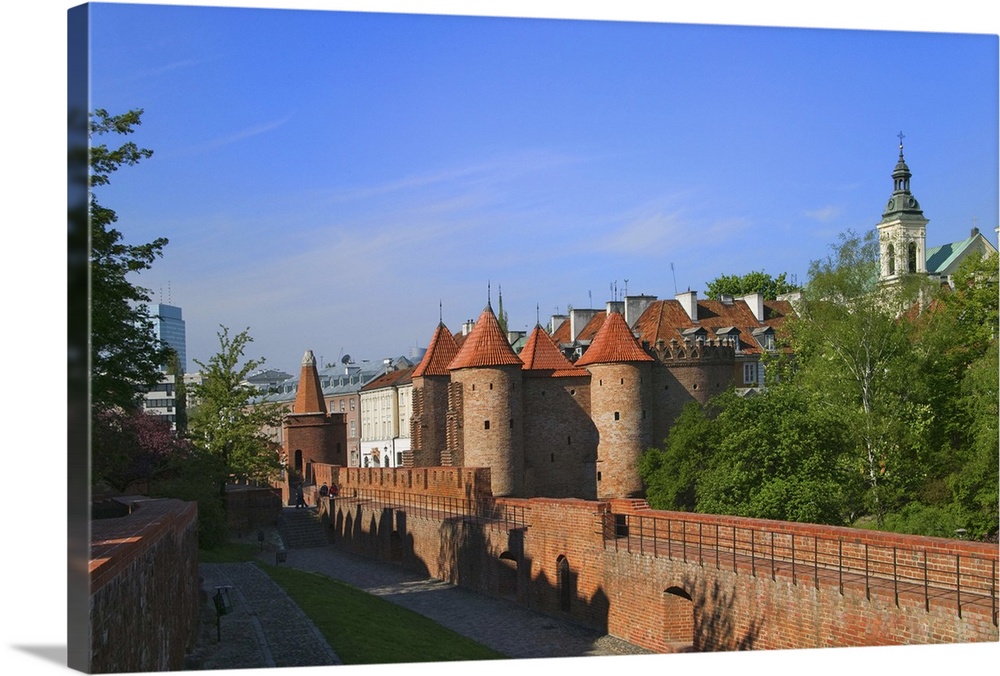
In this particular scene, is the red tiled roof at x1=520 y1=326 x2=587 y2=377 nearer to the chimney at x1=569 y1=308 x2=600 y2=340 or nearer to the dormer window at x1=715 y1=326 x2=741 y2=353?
the chimney at x1=569 y1=308 x2=600 y2=340

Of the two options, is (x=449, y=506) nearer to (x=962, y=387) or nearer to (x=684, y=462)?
(x=684, y=462)

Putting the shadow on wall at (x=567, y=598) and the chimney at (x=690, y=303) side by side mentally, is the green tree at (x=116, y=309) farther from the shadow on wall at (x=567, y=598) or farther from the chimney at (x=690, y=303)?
the chimney at (x=690, y=303)

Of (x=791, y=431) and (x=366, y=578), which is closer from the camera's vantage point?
(x=791, y=431)

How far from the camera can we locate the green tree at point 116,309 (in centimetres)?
1622

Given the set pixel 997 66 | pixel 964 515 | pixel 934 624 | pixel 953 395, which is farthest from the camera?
pixel 953 395

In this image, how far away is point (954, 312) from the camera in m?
30.8

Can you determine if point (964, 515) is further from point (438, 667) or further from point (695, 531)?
point (438, 667)

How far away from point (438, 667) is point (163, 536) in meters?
3.81

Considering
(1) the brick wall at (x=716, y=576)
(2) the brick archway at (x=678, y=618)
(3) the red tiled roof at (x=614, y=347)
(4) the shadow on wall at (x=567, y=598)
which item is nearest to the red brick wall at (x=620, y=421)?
(3) the red tiled roof at (x=614, y=347)

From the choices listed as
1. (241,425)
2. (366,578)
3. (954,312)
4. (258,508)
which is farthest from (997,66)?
(258,508)

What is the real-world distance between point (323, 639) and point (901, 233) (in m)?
27.9

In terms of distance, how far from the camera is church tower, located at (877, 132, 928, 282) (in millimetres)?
35750

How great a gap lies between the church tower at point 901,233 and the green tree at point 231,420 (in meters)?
21.1

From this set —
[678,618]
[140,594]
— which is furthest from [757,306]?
[140,594]
